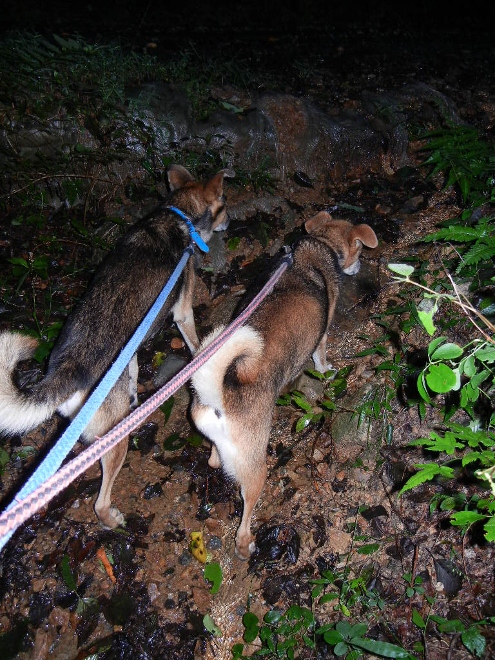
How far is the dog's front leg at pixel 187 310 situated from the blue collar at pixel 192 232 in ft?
1.02

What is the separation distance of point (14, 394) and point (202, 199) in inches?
118

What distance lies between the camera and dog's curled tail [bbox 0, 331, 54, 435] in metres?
2.11

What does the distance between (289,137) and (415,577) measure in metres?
5.76

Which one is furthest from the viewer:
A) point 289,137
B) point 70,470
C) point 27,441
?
point 289,137

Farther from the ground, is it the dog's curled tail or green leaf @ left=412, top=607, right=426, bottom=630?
the dog's curled tail

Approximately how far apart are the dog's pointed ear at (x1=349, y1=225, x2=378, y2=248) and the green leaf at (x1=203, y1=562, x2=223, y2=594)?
10.2 ft

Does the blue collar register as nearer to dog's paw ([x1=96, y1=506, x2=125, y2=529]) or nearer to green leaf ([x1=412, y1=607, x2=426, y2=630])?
dog's paw ([x1=96, y1=506, x2=125, y2=529])

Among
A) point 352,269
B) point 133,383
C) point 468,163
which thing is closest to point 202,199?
point 352,269

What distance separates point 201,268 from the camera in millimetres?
5340

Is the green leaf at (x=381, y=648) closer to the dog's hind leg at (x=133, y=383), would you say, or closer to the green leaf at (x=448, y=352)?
the green leaf at (x=448, y=352)

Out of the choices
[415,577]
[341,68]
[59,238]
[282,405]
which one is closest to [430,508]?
[415,577]

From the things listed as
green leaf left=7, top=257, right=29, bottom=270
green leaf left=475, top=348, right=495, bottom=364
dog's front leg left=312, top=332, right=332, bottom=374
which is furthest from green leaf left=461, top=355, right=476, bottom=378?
green leaf left=7, top=257, right=29, bottom=270

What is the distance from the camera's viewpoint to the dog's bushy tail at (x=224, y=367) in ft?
8.30

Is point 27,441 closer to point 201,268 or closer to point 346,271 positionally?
point 201,268
